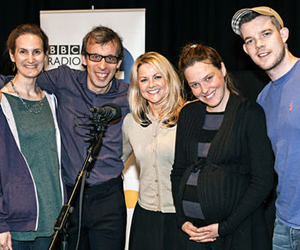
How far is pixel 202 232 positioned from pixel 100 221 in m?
0.83

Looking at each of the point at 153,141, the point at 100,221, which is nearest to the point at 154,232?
the point at 100,221

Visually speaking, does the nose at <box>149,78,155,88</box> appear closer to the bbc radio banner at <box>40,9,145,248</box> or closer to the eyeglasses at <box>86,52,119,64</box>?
the eyeglasses at <box>86,52,119,64</box>

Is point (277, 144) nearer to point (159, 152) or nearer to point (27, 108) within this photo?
point (159, 152)

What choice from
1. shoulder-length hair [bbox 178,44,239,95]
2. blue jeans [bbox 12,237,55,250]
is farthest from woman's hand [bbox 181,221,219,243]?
blue jeans [bbox 12,237,55,250]

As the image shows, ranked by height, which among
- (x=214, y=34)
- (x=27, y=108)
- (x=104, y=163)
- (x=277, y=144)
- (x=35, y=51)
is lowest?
(x=104, y=163)

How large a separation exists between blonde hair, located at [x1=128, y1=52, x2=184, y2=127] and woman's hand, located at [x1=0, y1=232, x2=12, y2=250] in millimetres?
1090

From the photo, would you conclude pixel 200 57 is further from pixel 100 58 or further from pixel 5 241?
pixel 5 241

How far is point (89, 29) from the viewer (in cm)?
402

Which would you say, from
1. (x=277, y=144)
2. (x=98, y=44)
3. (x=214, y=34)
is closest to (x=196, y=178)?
(x=277, y=144)

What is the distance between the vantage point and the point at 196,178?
85.0 inches

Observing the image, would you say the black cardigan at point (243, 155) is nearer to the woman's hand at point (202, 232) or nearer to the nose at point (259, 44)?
the woman's hand at point (202, 232)

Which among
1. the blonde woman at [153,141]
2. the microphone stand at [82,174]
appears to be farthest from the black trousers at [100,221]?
the microphone stand at [82,174]

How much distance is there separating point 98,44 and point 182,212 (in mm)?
1316

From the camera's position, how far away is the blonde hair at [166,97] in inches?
106
